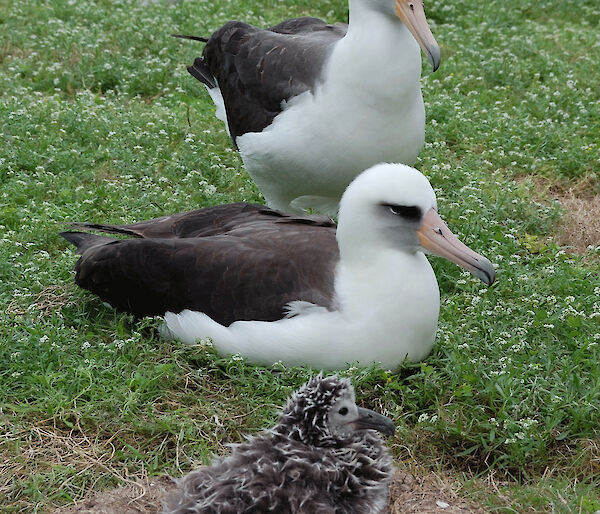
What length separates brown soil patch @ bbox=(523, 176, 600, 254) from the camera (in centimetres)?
674

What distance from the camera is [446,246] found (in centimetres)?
497

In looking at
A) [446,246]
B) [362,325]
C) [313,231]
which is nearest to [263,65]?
[313,231]

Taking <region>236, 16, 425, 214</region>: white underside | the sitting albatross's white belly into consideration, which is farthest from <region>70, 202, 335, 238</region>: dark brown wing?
the sitting albatross's white belly

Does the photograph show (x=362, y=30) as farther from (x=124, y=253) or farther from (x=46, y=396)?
(x=46, y=396)

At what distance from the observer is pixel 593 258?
6.48 m

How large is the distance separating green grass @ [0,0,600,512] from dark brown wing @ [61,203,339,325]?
21 cm

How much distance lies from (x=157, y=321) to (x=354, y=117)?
1.70m

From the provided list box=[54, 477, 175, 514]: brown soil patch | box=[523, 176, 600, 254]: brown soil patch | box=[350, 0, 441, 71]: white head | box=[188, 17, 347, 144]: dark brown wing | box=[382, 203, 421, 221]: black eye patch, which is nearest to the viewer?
box=[54, 477, 175, 514]: brown soil patch

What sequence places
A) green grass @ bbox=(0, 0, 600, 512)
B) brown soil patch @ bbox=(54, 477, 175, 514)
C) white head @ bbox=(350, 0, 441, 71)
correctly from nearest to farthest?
brown soil patch @ bbox=(54, 477, 175, 514)
green grass @ bbox=(0, 0, 600, 512)
white head @ bbox=(350, 0, 441, 71)

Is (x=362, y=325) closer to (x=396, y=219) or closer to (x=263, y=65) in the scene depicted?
(x=396, y=219)

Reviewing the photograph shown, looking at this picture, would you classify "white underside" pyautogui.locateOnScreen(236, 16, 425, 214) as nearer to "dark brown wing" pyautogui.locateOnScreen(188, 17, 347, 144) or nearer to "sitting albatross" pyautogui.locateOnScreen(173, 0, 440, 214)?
"sitting albatross" pyautogui.locateOnScreen(173, 0, 440, 214)

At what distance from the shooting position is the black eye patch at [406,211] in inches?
196

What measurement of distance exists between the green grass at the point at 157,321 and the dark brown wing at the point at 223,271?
21 cm

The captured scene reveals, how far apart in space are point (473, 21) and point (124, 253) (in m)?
6.54
